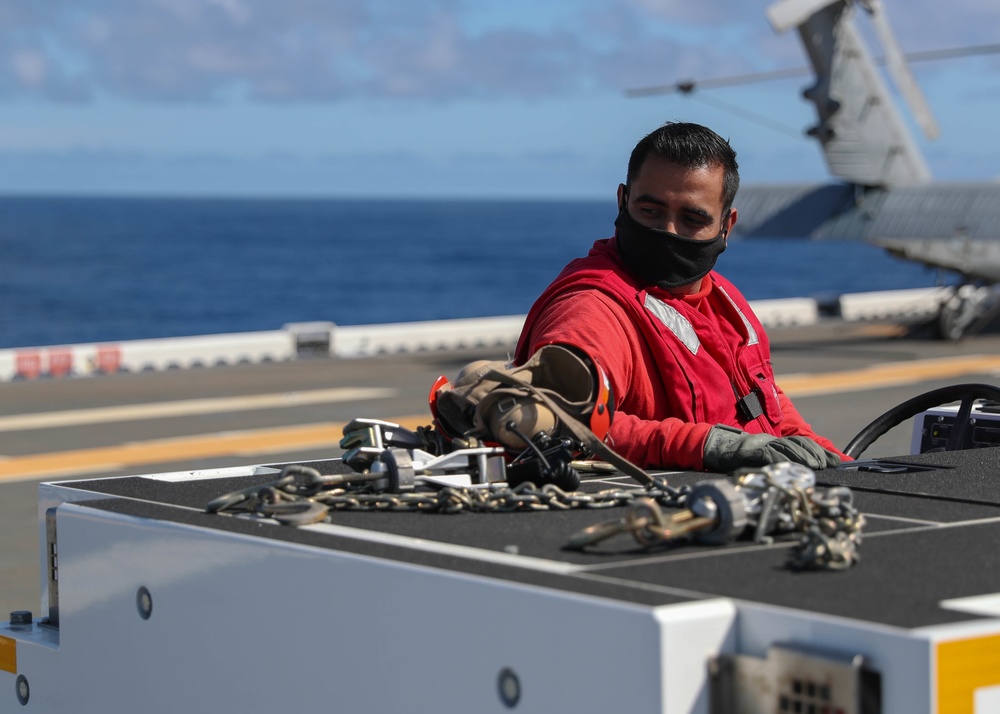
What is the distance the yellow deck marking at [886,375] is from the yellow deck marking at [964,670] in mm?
15743

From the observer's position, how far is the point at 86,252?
123m

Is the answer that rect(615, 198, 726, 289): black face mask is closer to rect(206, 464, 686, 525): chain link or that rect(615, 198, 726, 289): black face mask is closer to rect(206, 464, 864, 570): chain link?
rect(206, 464, 864, 570): chain link

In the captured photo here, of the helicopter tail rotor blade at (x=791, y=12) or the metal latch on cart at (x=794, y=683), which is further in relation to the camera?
the helicopter tail rotor blade at (x=791, y=12)

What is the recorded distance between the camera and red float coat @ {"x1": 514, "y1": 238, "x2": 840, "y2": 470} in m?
3.75

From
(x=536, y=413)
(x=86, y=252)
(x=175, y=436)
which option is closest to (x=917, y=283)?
(x=86, y=252)

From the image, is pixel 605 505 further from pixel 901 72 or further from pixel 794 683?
pixel 901 72

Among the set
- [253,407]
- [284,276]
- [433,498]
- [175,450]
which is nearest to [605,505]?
[433,498]

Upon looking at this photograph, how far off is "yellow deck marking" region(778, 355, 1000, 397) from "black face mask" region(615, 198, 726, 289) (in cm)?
1371

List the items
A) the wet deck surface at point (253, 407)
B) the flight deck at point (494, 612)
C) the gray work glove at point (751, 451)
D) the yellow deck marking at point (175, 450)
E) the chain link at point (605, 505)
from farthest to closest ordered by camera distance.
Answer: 1. the yellow deck marking at point (175, 450)
2. the wet deck surface at point (253, 407)
3. the gray work glove at point (751, 451)
4. the chain link at point (605, 505)
5. the flight deck at point (494, 612)

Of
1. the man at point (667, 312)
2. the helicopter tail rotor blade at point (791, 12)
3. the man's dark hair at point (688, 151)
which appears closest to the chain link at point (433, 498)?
the man at point (667, 312)

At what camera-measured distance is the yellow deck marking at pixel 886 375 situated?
59.9ft

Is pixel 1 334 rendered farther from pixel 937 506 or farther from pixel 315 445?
pixel 937 506

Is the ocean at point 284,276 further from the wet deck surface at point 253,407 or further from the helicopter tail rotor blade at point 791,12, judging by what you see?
the wet deck surface at point 253,407

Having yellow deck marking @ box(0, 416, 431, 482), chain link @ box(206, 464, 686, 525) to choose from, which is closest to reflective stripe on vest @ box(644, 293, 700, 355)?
chain link @ box(206, 464, 686, 525)
